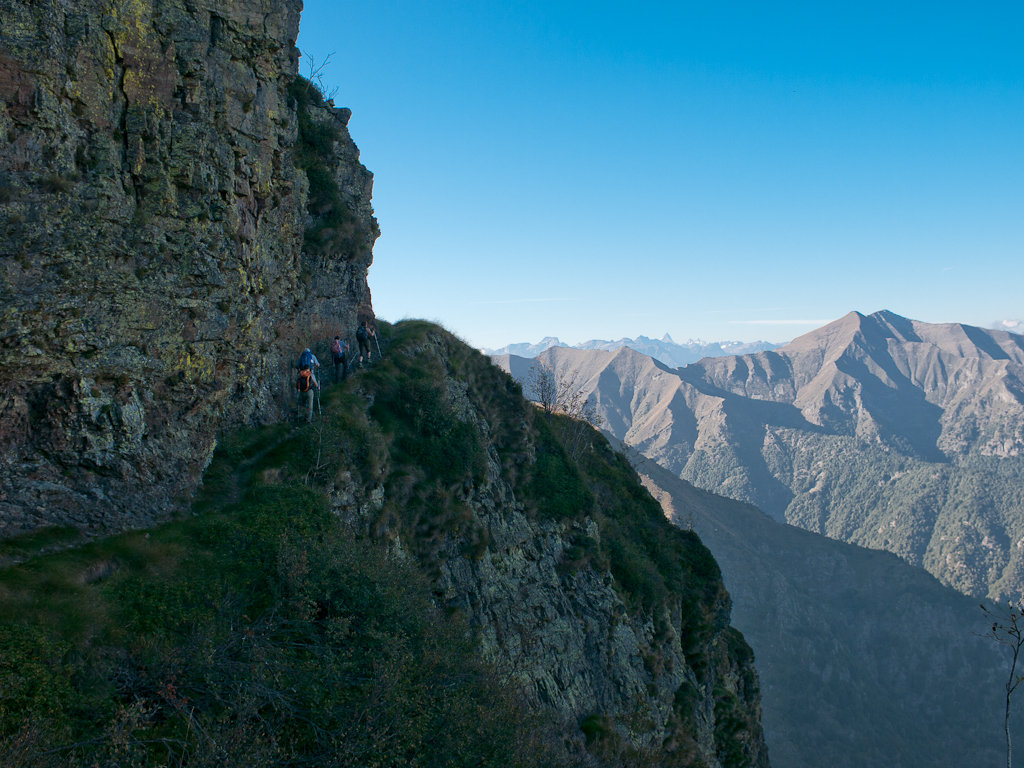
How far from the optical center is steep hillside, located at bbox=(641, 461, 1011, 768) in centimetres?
8612

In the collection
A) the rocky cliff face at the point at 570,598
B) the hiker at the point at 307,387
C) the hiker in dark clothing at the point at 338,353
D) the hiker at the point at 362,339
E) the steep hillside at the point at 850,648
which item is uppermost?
the hiker at the point at 362,339

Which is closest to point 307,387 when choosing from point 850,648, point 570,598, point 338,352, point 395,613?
point 338,352

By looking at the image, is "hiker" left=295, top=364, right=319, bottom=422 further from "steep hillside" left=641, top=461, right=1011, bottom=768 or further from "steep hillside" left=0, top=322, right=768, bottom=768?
"steep hillside" left=641, top=461, right=1011, bottom=768

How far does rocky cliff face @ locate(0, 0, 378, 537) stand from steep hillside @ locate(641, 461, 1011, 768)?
78.2 m

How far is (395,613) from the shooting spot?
11.2 m

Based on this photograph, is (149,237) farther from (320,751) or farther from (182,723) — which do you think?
(320,751)

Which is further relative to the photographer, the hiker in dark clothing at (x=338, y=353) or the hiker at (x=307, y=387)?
the hiker in dark clothing at (x=338, y=353)

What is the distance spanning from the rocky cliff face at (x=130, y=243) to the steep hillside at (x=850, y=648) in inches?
3078

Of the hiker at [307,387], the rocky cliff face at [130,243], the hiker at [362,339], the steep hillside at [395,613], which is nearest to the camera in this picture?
the steep hillside at [395,613]

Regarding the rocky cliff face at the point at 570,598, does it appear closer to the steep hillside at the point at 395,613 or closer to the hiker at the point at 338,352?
the steep hillside at the point at 395,613

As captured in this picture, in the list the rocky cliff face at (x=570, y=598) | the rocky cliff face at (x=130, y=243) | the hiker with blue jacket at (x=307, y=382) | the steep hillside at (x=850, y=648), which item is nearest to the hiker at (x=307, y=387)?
the hiker with blue jacket at (x=307, y=382)

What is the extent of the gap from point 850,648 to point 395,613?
Result: 14189 cm

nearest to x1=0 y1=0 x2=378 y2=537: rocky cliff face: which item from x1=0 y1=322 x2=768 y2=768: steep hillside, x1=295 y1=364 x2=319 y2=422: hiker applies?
x1=295 y1=364 x2=319 y2=422: hiker

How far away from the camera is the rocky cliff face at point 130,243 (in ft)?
30.5
